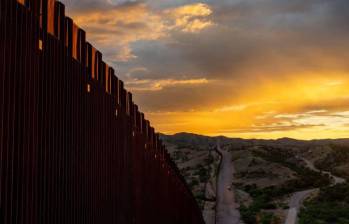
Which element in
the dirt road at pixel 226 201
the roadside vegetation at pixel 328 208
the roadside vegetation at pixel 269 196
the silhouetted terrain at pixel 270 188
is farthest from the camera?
the silhouetted terrain at pixel 270 188

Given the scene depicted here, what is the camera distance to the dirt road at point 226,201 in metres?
32.9

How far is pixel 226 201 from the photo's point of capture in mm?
40875

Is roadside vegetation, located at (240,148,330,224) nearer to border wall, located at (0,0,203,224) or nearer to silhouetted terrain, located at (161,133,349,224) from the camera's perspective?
silhouetted terrain, located at (161,133,349,224)

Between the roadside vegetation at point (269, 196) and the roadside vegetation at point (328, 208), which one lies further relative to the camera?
the roadside vegetation at point (328, 208)


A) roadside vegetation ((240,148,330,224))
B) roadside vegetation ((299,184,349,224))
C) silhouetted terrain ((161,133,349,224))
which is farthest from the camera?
silhouetted terrain ((161,133,349,224))

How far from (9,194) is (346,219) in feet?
113

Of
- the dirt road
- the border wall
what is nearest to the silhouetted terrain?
the dirt road

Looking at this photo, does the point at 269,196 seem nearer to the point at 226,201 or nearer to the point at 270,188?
the point at 270,188

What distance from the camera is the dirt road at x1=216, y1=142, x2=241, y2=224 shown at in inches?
1294

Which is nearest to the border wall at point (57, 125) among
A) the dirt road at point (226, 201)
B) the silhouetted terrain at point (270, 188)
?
the dirt road at point (226, 201)

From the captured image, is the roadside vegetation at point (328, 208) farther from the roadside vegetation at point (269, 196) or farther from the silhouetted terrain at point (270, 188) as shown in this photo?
the roadside vegetation at point (269, 196)

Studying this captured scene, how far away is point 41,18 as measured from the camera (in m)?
4.57

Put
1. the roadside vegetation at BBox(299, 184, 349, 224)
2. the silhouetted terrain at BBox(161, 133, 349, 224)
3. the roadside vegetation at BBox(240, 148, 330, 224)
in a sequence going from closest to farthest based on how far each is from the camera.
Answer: the roadside vegetation at BBox(240, 148, 330, 224) → the roadside vegetation at BBox(299, 184, 349, 224) → the silhouetted terrain at BBox(161, 133, 349, 224)

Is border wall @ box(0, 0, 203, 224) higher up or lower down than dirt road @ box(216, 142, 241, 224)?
higher up
